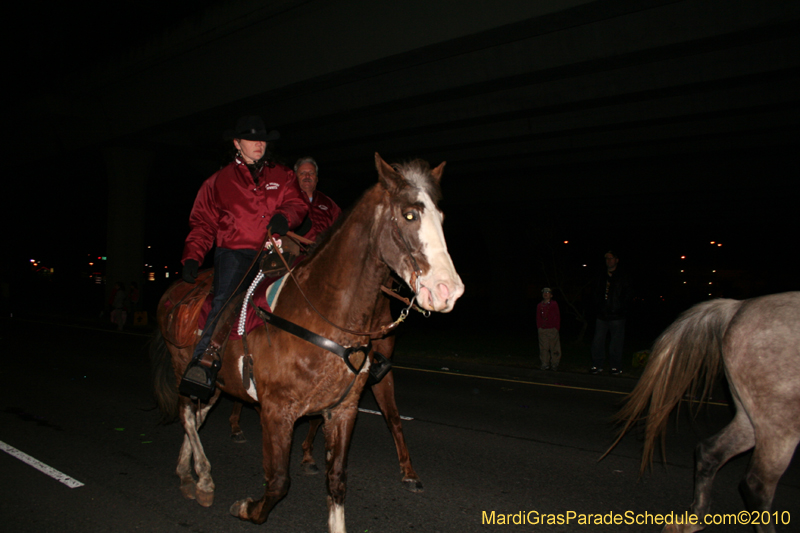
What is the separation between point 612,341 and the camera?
1014cm

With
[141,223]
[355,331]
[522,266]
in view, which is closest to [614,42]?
[355,331]

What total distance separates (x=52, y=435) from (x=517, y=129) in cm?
1329

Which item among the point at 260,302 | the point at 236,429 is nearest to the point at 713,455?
the point at 260,302

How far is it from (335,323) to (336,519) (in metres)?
1.30

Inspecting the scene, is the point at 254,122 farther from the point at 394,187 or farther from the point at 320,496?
the point at 320,496

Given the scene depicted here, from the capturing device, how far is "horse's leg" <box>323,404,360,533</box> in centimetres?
342

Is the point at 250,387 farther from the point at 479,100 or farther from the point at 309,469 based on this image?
the point at 479,100

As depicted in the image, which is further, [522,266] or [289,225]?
[522,266]

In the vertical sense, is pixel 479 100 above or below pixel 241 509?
above


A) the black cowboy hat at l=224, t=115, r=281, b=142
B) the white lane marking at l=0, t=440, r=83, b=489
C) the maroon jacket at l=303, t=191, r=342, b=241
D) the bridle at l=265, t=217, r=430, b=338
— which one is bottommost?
the white lane marking at l=0, t=440, r=83, b=489

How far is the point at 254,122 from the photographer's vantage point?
405 cm

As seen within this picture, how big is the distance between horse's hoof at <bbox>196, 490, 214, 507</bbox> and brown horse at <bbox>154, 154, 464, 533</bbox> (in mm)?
582

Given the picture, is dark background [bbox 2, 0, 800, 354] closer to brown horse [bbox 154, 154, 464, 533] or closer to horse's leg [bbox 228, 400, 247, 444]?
brown horse [bbox 154, 154, 464, 533]

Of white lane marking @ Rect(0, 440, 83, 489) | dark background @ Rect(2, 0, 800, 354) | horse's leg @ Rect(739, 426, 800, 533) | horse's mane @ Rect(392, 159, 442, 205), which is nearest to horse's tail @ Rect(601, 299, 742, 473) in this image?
horse's leg @ Rect(739, 426, 800, 533)
